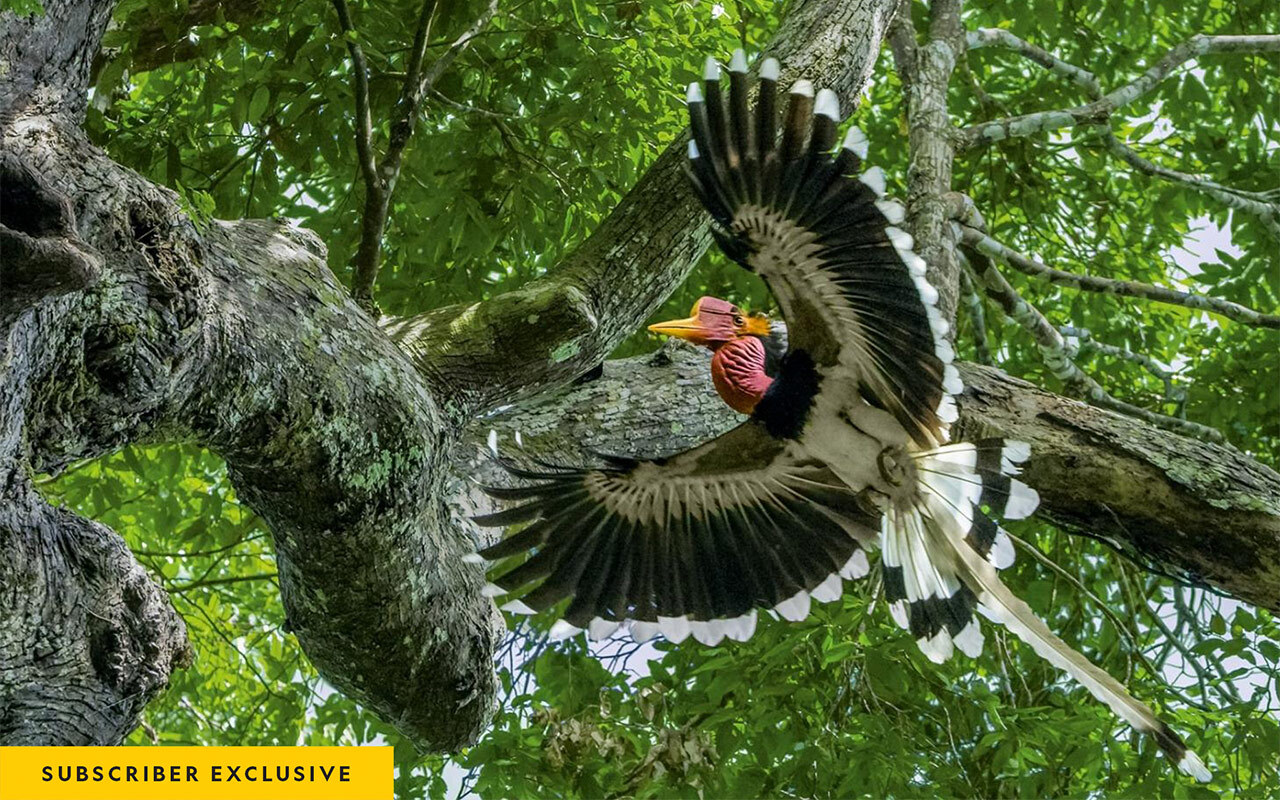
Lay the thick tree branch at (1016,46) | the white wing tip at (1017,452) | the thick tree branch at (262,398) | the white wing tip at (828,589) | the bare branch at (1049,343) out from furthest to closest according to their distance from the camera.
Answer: the thick tree branch at (1016,46)
the bare branch at (1049,343)
the white wing tip at (828,589)
the white wing tip at (1017,452)
the thick tree branch at (262,398)

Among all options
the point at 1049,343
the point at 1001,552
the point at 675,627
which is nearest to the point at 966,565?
the point at 1001,552

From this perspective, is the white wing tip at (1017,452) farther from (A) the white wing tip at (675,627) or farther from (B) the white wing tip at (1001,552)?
(A) the white wing tip at (675,627)

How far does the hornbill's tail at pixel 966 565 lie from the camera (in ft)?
9.06

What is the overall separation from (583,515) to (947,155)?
1.36 m

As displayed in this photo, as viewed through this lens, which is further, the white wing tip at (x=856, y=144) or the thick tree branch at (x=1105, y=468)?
the thick tree branch at (x=1105, y=468)

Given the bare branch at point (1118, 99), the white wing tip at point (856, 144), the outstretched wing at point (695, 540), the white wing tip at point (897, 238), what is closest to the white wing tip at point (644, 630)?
the outstretched wing at point (695, 540)

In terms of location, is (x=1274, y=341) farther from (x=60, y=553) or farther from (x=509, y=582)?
(x=60, y=553)

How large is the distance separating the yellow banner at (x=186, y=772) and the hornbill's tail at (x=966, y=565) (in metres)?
1.24

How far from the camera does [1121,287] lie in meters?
3.58

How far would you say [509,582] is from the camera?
115 inches

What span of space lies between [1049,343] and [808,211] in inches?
57.6

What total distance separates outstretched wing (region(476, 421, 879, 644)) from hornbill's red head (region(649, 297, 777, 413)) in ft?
0.29

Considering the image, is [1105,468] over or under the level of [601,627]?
over

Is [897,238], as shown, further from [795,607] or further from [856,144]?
[795,607]
